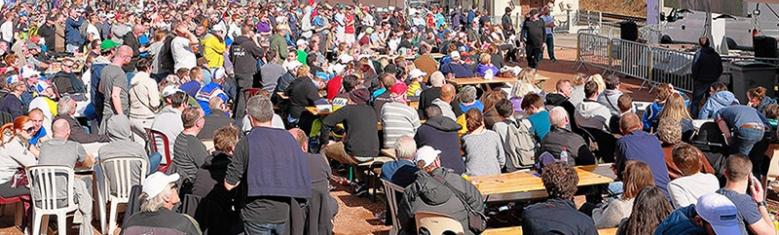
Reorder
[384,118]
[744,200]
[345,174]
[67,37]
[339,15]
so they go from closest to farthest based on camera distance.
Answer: [744,200] < [384,118] < [345,174] < [67,37] < [339,15]

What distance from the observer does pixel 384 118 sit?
1022 centimetres

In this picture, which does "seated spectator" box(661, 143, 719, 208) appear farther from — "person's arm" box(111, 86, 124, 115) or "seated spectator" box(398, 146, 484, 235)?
"person's arm" box(111, 86, 124, 115)

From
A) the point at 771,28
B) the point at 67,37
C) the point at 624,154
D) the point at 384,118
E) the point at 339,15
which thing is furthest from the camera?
the point at 339,15

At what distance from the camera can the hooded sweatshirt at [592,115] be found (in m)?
10.3

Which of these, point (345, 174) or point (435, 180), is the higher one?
point (435, 180)

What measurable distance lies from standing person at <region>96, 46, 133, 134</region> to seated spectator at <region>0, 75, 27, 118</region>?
1.04 m

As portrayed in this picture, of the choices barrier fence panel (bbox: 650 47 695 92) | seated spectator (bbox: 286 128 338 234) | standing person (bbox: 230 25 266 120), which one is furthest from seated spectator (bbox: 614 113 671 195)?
barrier fence panel (bbox: 650 47 695 92)

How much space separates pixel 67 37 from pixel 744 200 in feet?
69.9

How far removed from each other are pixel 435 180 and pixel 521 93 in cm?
525

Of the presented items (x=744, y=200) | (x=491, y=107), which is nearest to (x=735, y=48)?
(x=491, y=107)

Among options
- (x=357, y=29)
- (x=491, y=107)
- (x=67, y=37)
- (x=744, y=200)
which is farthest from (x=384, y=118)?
(x=357, y=29)

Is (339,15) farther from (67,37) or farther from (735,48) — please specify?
(735,48)

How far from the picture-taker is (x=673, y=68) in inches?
707

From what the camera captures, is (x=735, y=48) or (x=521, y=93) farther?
(x=735, y=48)
